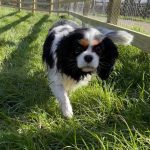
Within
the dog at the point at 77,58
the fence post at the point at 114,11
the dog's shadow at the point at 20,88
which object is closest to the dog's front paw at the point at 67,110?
the dog at the point at 77,58

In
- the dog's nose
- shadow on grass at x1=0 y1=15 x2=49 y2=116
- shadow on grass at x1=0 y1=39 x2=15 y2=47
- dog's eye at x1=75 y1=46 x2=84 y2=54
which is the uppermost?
dog's eye at x1=75 y1=46 x2=84 y2=54

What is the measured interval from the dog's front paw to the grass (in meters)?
0.05

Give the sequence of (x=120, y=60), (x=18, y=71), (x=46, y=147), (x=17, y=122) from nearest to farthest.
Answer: (x=46, y=147)
(x=17, y=122)
(x=18, y=71)
(x=120, y=60)

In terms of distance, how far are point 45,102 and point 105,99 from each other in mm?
540

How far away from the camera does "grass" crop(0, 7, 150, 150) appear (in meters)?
2.45

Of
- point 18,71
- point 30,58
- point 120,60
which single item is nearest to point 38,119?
point 18,71

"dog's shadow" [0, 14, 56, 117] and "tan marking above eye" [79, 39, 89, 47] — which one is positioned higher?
"tan marking above eye" [79, 39, 89, 47]

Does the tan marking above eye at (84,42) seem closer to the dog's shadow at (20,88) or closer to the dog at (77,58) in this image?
the dog at (77,58)

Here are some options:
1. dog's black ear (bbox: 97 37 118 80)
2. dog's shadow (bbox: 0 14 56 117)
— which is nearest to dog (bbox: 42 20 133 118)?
dog's black ear (bbox: 97 37 118 80)

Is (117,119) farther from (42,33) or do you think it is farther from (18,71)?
(42,33)

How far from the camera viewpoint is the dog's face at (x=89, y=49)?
10.6 feet

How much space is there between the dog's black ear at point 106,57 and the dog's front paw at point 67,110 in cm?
54

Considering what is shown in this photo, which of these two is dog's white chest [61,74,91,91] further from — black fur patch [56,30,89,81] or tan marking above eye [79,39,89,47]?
tan marking above eye [79,39,89,47]

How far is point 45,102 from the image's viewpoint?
3377mm
